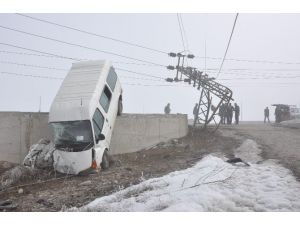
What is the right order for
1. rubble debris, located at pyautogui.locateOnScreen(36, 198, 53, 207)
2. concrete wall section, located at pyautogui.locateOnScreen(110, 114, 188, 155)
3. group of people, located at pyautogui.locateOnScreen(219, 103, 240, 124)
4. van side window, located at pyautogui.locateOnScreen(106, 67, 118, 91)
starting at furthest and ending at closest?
group of people, located at pyautogui.locateOnScreen(219, 103, 240, 124), concrete wall section, located at pyautogui.locateOnScreen(110, 114, 188, 155), van side window, located at pyautogui.locateOnScreen(106, 67, 118, 91), rubble debris, located at pyautogui.locateOnScreen(36, 198, 53, 207)

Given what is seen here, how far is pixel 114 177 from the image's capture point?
1191 centimetres

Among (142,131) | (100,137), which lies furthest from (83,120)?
(142,131)

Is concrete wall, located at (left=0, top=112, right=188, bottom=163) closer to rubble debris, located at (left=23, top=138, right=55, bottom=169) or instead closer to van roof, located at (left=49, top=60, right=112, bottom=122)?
rubble debris, located at (left=23, top=138, right=55, bottom=169)

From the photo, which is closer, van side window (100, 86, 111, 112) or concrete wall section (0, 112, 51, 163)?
van side window (100, 86, 111, 112)

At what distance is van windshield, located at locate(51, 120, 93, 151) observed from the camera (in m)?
13.0

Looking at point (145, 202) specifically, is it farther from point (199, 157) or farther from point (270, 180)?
point (199, 157)

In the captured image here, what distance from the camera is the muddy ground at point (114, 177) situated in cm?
953

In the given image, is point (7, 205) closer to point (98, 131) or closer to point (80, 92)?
point (98, 131)

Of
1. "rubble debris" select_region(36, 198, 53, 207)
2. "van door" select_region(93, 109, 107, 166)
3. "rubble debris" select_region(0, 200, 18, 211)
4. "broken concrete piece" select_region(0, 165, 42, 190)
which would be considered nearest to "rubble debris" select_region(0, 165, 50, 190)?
"broken concrete piece" select_region(0, 165, 42, 190)

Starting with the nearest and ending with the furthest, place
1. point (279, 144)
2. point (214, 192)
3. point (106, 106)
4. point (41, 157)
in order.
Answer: point (214, 192) → point (41, 157) → point (106, 106) → point (279, 144)

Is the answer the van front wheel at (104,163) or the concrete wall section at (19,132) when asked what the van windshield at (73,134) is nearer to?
the van front wheel at (104,163)

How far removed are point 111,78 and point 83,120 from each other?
333cm

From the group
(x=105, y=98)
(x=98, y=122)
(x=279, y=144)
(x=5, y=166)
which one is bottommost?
(x=5, y=166)

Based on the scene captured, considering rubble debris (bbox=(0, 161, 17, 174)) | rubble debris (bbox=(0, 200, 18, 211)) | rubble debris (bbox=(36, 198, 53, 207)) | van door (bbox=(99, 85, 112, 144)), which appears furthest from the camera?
rubble debris (bbox=(0, 161, 17, 174))
